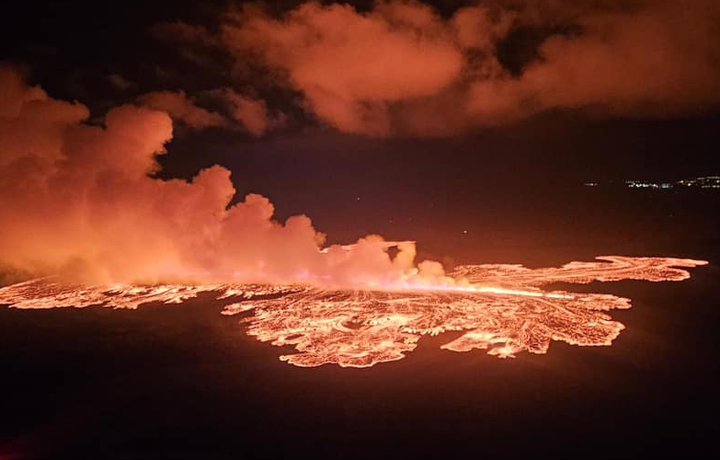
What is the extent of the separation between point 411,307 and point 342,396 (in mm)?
12925

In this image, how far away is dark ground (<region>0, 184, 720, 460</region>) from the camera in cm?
1878

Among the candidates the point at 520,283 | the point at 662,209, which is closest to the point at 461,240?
the point at 520,283

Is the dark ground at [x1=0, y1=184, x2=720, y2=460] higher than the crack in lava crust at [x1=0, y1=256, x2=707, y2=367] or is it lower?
lower

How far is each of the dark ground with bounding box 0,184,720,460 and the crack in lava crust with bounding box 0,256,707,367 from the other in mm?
1318

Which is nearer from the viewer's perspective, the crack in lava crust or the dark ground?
the dark ground

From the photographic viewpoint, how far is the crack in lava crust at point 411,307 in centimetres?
2745

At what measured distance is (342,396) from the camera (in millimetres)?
22281

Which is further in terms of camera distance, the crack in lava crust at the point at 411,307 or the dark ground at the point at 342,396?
the crack in lava crust at the point at 411,307

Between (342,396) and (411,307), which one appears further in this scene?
(411,307)

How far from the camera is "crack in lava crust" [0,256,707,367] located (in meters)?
27.5

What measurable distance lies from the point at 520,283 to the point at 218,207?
2860cm

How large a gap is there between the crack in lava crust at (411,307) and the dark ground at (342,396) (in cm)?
132

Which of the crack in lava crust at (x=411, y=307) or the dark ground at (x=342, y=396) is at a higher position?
the crack in lava crust at (x=411, y=307)

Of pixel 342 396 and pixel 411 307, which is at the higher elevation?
pixel 411 307
